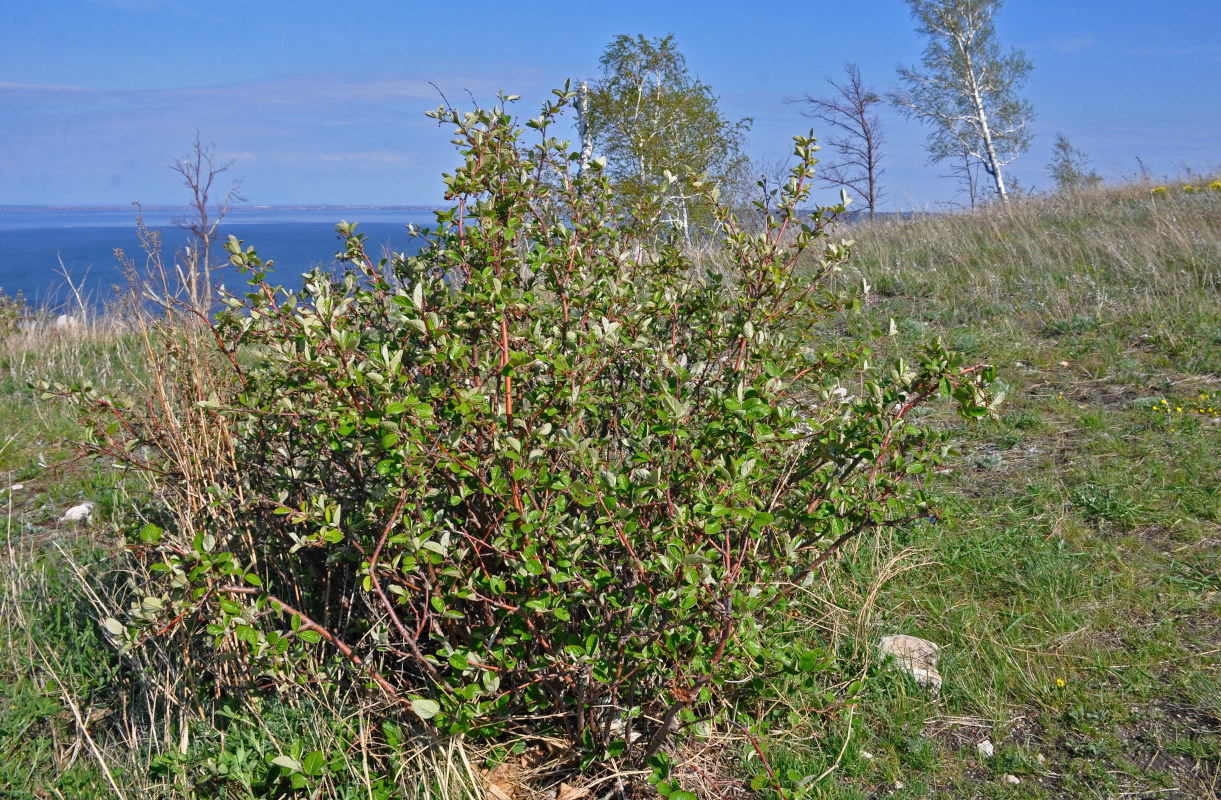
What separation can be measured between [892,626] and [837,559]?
0.36 meters

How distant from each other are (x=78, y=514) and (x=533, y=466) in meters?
3.50

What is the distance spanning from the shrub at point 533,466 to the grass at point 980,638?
28 cm

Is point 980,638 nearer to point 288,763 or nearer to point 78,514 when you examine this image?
point 288,763

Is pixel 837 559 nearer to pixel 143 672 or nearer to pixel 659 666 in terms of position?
pixel 659 666

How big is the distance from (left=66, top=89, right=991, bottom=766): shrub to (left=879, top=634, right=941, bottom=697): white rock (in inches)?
18.1

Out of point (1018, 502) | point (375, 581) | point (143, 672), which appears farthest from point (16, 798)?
point (1018, 502)

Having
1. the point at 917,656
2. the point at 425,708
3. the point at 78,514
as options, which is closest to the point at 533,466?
Answer: the point at 425,708

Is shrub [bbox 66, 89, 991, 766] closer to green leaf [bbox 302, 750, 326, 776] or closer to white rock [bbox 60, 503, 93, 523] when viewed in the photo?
green leaf [bbox 302, 750, 326, 776]

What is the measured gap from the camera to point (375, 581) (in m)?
1.89

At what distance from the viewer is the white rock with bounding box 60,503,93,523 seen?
404cm

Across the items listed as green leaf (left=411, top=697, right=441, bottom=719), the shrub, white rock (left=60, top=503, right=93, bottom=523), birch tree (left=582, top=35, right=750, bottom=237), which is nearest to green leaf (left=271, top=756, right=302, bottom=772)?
the shrub

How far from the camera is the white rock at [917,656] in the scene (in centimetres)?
248

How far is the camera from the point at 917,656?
2.58m

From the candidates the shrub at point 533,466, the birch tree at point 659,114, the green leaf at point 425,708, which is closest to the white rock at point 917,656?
the shrub at point 533,466
